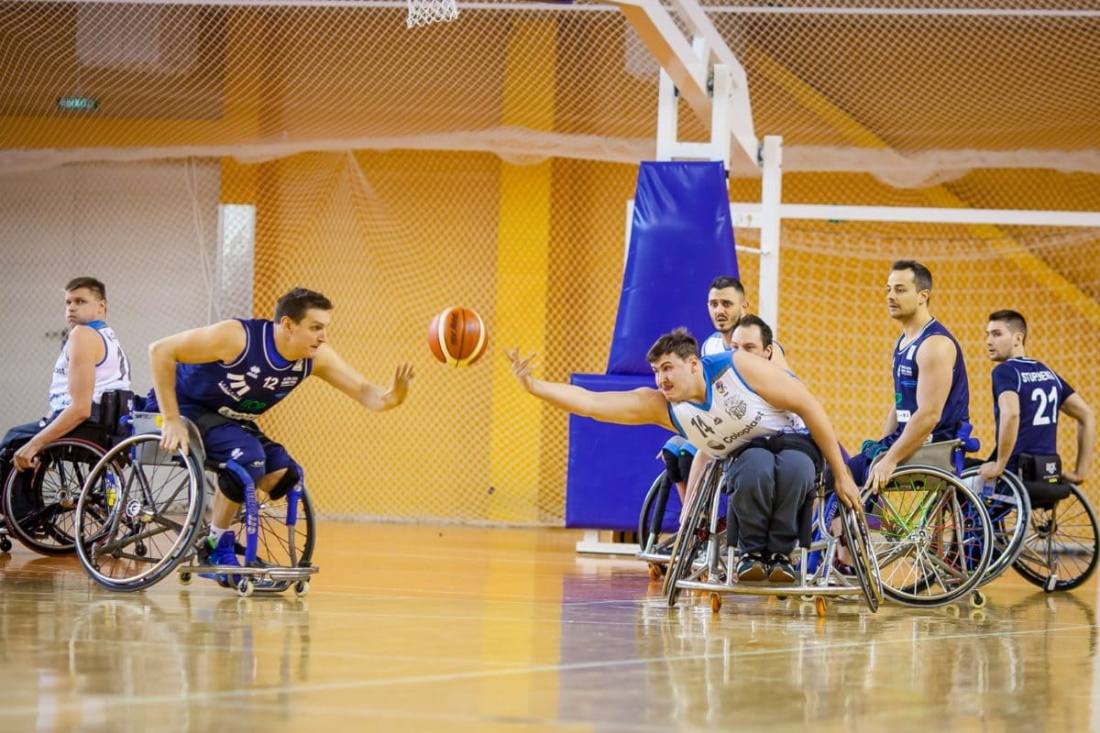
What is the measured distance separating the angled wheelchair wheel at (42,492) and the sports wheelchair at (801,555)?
118 inches

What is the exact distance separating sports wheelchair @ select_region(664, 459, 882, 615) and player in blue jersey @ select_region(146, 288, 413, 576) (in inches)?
45.5

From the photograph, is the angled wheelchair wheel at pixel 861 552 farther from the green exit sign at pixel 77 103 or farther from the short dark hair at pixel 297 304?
the green exit sign at pixel 77 103

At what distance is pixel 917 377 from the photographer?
578 cm

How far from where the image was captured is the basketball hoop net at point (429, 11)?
659 centimetres

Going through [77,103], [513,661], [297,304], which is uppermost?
[77,103]

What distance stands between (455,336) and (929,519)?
2005 millimetres

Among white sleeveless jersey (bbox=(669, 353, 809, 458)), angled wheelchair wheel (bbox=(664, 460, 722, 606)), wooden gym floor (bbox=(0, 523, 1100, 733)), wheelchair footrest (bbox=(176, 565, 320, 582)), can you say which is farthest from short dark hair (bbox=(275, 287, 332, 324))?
angled wheelchair wheel (bbox=(664, 460, 722, 606))

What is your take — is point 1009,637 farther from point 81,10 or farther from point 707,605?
point 81,10

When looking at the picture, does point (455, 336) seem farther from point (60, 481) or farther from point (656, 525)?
point (60, 481)

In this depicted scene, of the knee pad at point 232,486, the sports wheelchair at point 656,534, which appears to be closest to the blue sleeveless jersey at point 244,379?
the knee pad at point 232,486

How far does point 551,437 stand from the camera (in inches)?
452

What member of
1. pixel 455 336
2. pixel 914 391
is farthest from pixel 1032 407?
pixel 455 336

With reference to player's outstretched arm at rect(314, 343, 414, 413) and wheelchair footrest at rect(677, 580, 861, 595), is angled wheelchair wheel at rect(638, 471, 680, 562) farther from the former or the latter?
player's outstretched arm at rect(314, 343, 414, 413)

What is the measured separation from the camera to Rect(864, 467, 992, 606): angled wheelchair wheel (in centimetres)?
543
